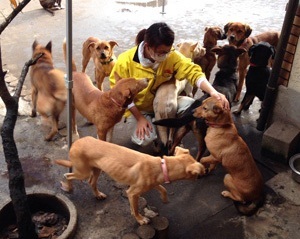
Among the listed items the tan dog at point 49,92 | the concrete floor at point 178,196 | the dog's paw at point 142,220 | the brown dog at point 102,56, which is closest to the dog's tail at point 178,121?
the concrete floor at point 178,196

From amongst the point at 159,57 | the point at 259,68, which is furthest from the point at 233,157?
the point at 259,68

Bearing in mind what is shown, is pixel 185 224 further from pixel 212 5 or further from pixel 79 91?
pixel 212 5

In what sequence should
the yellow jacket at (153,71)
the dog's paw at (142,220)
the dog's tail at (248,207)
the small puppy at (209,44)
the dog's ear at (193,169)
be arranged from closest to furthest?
the dog's ear at (193,169)
the dog's paw at (142,220)
the dog's tail at (248,207)
the yellow jacket at (153,71)
the small puppy at (209,44)

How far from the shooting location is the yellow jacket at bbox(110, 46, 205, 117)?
A: 400cm

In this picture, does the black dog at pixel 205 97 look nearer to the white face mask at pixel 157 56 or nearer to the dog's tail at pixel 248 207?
the white face mask at pixel 157 56

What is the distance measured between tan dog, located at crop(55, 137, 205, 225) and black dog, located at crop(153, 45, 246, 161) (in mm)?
861

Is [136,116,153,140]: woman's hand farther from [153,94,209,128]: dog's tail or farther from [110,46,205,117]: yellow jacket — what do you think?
[110,46,205,117]: yellow jacket

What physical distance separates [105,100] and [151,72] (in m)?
0.66

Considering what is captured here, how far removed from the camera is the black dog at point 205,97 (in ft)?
12.9

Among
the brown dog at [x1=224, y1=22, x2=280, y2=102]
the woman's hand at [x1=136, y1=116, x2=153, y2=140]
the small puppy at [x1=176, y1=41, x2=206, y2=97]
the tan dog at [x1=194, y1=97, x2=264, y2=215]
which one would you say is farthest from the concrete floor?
the small puppy at [x1=176, y1=41, x2=206, y2=97]

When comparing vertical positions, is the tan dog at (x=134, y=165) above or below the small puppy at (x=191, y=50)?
below

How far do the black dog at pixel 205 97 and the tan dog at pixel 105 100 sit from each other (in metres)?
0.50

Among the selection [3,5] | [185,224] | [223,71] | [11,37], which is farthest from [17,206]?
[3,5]

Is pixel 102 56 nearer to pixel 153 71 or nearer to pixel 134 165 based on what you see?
pixel 153 71
